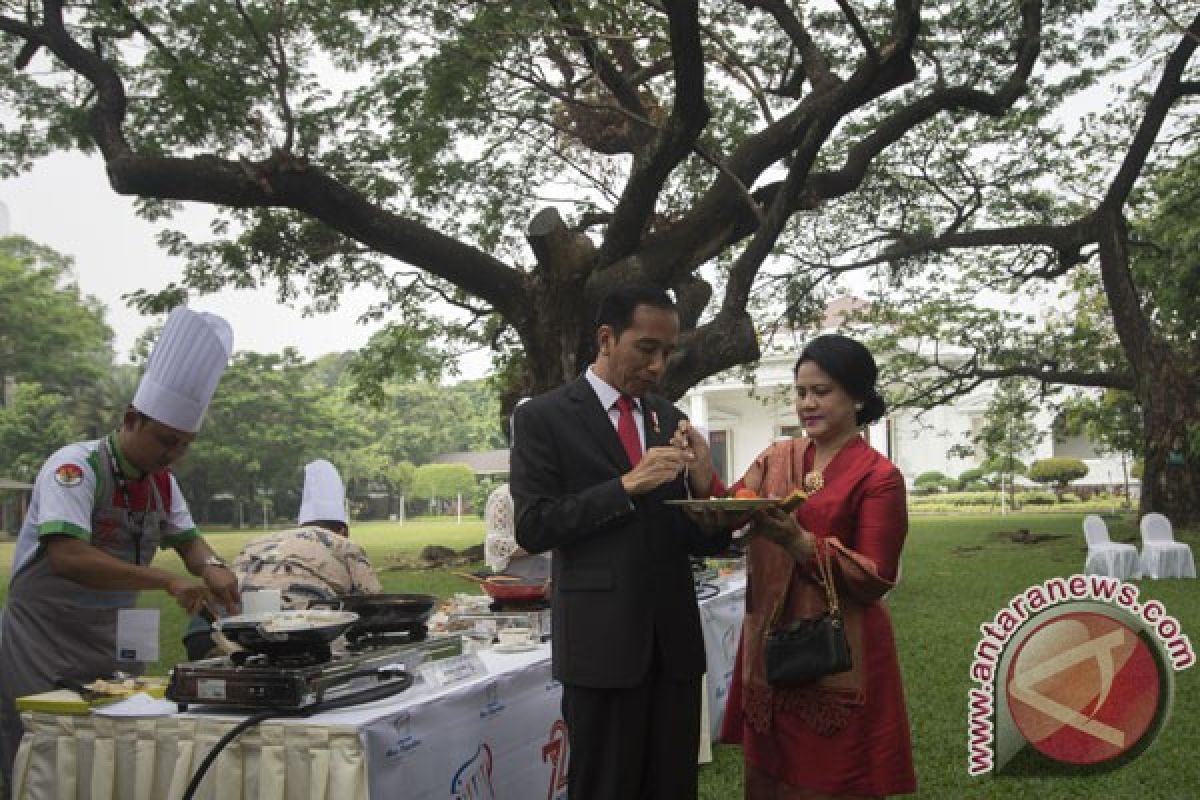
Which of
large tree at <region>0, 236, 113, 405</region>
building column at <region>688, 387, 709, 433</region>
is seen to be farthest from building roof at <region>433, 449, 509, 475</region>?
large tree at <region>0, 236, 113, 405</region>

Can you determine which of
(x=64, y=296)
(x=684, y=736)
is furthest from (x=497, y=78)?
(x=64, y=296)

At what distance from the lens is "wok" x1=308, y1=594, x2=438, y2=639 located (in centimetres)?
270

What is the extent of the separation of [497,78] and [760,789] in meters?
9.97

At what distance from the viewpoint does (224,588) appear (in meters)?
2.67

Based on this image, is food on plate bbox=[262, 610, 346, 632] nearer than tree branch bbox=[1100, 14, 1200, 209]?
Yes

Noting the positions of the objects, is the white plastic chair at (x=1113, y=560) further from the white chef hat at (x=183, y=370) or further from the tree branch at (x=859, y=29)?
the white chef hat at (x=183, y=370)

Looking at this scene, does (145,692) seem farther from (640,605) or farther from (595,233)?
(595,233)

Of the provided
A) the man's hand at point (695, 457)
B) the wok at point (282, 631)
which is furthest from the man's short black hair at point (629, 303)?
the wok at point (282, 631)

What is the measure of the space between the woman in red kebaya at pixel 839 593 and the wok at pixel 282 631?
3.12ft

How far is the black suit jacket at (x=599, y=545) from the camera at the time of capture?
2146 millimetres

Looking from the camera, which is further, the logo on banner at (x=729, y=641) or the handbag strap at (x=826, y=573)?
the logo on banner at (x=729, y=641)

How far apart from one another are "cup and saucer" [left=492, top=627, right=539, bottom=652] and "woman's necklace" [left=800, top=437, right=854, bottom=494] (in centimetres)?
118

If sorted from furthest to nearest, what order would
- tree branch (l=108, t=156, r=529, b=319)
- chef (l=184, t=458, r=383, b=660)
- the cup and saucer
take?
tree branch (l=108, t=156, r=529, b=319)
the cup and saucer
chef (l=184, t=458, r=383, b=660)

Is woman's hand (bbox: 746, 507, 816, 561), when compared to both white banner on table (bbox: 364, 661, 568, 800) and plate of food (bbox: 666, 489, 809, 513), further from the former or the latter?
white banner on table (bbox: 364, 661, 568, 800)
